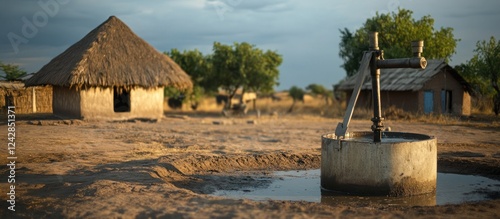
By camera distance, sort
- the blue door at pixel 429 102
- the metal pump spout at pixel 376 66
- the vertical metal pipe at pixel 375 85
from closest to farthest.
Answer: the metal pump spout at pixel 376 66, the vertical metal pipe at pixel 375 85, the blue door at pixel 429 102

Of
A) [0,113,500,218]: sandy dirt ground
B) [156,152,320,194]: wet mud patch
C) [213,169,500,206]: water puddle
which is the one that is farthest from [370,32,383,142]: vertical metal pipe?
[156,152,320,194]: wet mud patch

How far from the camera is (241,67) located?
1054 inches

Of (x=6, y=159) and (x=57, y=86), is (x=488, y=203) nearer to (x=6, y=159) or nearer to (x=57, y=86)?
(x=6, y=159)

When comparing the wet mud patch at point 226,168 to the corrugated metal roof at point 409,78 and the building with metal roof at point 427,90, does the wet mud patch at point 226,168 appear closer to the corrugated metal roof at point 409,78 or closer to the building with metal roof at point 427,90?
the corrugated metal roof at point 409,78

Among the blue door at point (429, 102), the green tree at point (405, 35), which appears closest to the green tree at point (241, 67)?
the green tree at point (405, 35)

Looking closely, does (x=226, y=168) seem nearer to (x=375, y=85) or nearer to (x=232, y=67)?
(x=375, y=85)

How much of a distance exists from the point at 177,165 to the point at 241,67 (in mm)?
18400

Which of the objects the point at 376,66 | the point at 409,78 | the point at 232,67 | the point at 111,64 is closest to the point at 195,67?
the point at 232,67

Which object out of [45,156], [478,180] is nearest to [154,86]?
[45,156]

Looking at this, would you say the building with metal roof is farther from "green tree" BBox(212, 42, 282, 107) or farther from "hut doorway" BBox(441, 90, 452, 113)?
"green tree" BBox(212, 42, 282, 107)

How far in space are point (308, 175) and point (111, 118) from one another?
34.0ft

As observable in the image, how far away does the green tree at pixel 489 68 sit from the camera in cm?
2086

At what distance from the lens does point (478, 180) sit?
26.8ft

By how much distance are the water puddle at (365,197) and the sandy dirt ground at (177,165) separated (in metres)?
0.35
